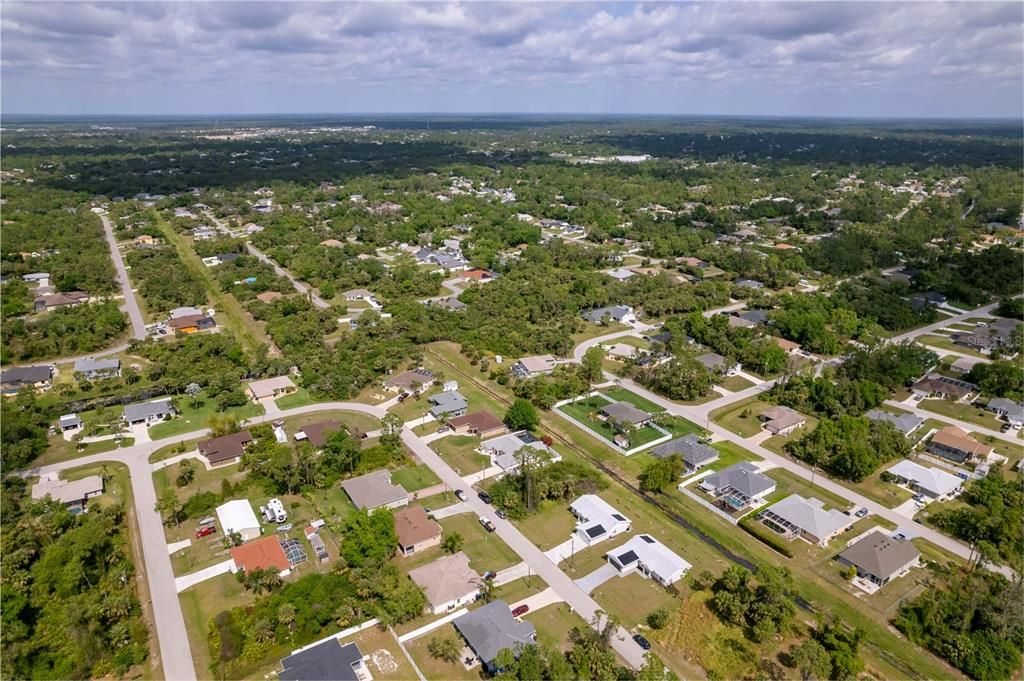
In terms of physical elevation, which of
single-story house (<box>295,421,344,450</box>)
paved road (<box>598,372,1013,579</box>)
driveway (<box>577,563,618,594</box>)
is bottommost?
driveway (<box>577,563,618,594</box>)

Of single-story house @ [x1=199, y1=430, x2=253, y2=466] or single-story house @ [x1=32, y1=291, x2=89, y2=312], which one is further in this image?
single-story house @ [x1=32, y1=291, x2=89, y2=312]

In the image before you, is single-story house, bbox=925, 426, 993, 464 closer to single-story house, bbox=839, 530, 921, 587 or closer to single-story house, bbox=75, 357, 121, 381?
single-story house, bbox=839, 530, 921, 587

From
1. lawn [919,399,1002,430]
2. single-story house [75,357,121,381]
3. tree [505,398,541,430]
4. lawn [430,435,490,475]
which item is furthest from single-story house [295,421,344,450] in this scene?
lawn [919,399,1002,430]

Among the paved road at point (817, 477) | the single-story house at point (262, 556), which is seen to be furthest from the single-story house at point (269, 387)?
the paved road at point (817, 477)

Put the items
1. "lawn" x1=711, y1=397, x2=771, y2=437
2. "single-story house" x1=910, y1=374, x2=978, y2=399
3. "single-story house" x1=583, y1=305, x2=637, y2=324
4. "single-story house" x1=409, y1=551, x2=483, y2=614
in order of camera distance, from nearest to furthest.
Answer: "single-story house" x1=409, y1=551, x2=483, y2=614 → "lawn" x1=711, y1=397, x2=771, y2=437 → "single-story house" x1=910, y1=374, x2=978, y2=399 → "single-story house" x1=583, y1=305, x2=637, y2=324

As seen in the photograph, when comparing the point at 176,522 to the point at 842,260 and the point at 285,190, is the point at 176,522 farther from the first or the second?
the point at 285,190

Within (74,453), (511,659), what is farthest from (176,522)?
(511,659)
